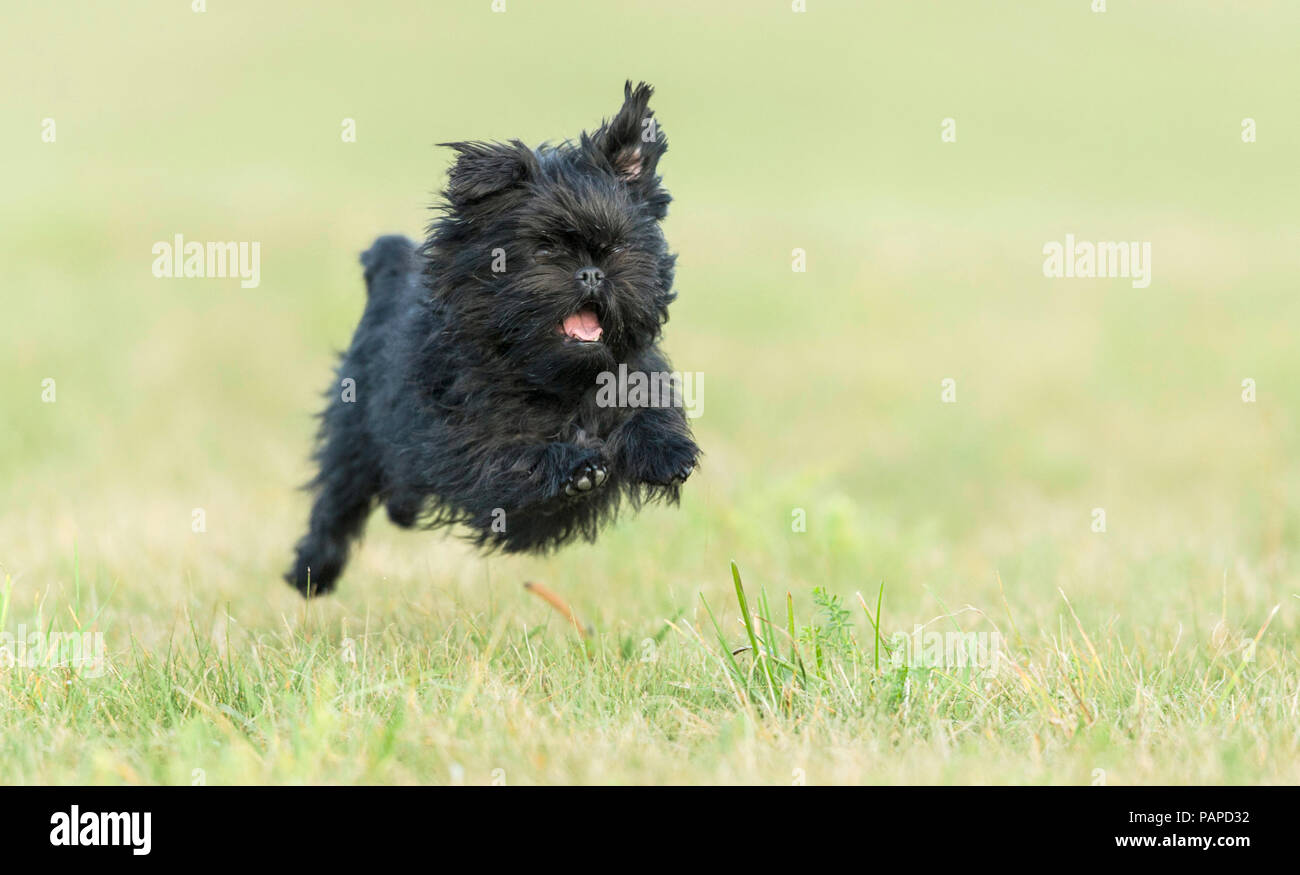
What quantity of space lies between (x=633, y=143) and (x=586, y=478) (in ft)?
4.48

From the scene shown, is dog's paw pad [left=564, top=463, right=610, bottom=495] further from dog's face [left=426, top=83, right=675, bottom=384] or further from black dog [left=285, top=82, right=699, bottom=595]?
dog's face [left=426, top=83, right=675, bottom=384]

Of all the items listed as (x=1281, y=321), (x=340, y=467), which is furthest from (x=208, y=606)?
(x=1281, y=321)

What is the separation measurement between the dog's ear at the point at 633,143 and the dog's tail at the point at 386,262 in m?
1.46

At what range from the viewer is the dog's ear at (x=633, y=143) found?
5.06m

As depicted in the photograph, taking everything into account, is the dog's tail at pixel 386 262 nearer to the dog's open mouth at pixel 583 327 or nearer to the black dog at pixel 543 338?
the black dog at pixel 543 338

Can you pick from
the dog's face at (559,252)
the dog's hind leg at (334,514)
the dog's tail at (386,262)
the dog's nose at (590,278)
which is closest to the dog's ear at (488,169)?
the dog's face at (559,252)

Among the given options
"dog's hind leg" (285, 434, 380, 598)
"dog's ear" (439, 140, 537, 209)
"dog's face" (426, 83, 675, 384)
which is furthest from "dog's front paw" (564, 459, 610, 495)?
"dog's hind leg" (285, 434, 380, 598)

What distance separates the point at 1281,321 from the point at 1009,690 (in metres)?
12.9

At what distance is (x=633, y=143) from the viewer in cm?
509

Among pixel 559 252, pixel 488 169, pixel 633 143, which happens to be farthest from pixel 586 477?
pixel 633 143

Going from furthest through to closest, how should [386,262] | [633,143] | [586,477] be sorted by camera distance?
1. [386,262]
2. [633,143]
3. [586,477]

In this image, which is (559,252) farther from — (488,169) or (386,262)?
(386,262)

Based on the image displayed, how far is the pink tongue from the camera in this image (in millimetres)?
4820

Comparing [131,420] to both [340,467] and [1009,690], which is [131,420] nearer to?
[340,467]
